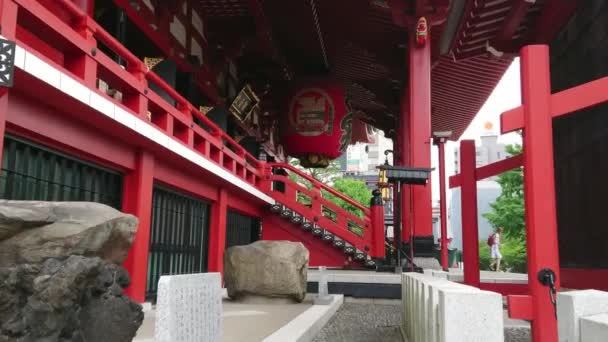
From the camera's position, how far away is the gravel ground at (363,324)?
571 cm

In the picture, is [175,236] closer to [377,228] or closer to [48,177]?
[48,177]

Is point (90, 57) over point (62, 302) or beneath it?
over

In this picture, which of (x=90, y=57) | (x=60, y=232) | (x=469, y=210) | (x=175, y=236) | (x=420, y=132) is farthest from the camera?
(x=420, y=132)

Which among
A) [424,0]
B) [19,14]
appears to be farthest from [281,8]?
[19,14]

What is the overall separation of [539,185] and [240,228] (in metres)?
8.95

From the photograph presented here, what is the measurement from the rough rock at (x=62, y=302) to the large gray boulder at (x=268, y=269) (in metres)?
4.58

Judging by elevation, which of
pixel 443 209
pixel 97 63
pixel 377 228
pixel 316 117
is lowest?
pixel 377 228

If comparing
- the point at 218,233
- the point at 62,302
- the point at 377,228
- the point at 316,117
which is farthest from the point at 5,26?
the point at 316,117

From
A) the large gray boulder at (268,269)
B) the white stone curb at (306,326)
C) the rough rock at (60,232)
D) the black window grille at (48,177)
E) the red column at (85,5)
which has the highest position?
the red column at (85,5)

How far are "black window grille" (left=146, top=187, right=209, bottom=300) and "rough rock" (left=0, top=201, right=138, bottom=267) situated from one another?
14.9 ft

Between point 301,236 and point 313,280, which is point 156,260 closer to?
point 313,280

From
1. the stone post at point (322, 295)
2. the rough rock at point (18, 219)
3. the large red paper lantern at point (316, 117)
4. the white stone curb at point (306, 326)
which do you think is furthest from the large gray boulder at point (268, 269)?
the large red paper lantern at point (316, 117)

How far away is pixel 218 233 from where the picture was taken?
988 centimetres

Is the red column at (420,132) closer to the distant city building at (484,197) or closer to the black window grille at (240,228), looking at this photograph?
the black window grille at (240,228)
